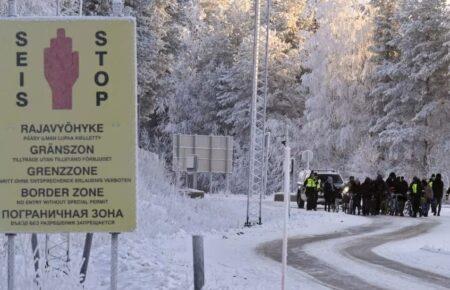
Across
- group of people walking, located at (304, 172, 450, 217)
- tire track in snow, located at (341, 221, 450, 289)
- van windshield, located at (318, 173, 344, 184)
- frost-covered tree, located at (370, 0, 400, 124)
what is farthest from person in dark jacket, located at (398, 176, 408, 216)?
frost-covered tree, located at (370, 0, 400, 124)

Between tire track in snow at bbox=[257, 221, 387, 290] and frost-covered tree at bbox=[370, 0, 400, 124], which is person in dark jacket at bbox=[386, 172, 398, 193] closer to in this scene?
tire track in snow at bbox=[257, 221, 387, 290]

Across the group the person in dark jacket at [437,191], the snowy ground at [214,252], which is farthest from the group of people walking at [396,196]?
the snowy ground at [214,252]

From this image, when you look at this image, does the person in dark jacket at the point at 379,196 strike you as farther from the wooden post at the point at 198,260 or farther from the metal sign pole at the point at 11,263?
the metal sign pole at the point at 11,263

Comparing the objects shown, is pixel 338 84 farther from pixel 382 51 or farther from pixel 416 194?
pixel 416 194

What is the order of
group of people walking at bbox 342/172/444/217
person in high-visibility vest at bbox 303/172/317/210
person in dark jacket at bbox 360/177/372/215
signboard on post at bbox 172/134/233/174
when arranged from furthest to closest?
signboard on post at bbox 172/134/233/174 < person in high-visibility vest at bbox 303/172/317/210 < person in dark jacket at bbox 360/177/372/215 < group of people walking at bbox 342/172/444/217

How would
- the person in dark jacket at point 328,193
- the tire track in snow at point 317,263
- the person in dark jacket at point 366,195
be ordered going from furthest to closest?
the person in dark jacket at point 328,193 < the person in dark jacket at point 366,195 < the tire track in snow at point 317,263

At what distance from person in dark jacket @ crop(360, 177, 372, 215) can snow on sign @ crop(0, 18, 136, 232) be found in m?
25.2

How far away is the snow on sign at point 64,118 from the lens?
691cm

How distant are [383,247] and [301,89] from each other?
138 ft

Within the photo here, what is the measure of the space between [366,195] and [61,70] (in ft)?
84.9

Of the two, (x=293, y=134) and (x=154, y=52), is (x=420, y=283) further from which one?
(x=293, y=134)

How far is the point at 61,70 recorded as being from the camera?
22.6ft

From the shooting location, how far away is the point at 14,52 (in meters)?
6.96

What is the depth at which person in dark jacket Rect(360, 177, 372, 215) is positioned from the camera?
31.2m
